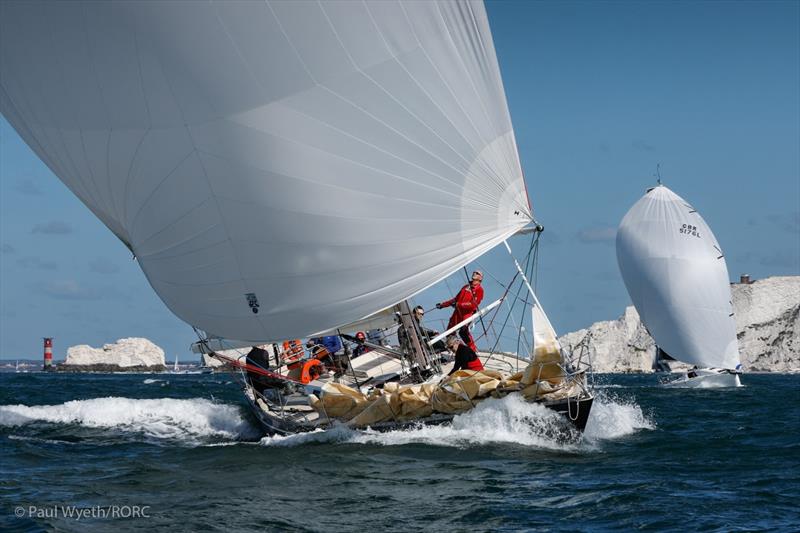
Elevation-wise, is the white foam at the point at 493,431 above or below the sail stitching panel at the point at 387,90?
below

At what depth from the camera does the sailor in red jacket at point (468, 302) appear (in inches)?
645

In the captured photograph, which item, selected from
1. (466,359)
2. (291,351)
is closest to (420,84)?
(466,359)

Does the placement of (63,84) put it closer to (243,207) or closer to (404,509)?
A: (243,207)

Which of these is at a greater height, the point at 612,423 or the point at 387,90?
the point at 387,90

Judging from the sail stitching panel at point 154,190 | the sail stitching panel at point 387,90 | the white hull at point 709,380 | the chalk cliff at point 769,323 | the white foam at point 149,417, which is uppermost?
the chalk cliff at point 769,323

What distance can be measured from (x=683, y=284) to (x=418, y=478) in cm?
2825

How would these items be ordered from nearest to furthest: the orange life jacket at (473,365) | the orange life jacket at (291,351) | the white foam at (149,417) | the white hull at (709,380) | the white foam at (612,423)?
1. the orange life jacket at (473,365)
2. the white foam at (612,423)
3. the white foam at (149,417)
4. the orange life jacket at (291,351)
5. the white hull at (709,380)

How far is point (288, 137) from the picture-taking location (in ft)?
41.6

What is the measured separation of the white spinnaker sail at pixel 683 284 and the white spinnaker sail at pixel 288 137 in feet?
83.3

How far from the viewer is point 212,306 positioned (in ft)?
46.8

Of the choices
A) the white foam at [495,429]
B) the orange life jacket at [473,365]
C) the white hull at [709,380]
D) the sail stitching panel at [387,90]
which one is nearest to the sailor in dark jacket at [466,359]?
the orange life jacket at [473,365]

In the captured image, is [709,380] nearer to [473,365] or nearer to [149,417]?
[149,417]

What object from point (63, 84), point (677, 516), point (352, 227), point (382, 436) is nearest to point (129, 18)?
point (63, 84)

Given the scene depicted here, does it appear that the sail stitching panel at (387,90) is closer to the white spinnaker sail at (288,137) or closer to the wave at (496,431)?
the white spinnaker sail at (288,137)
